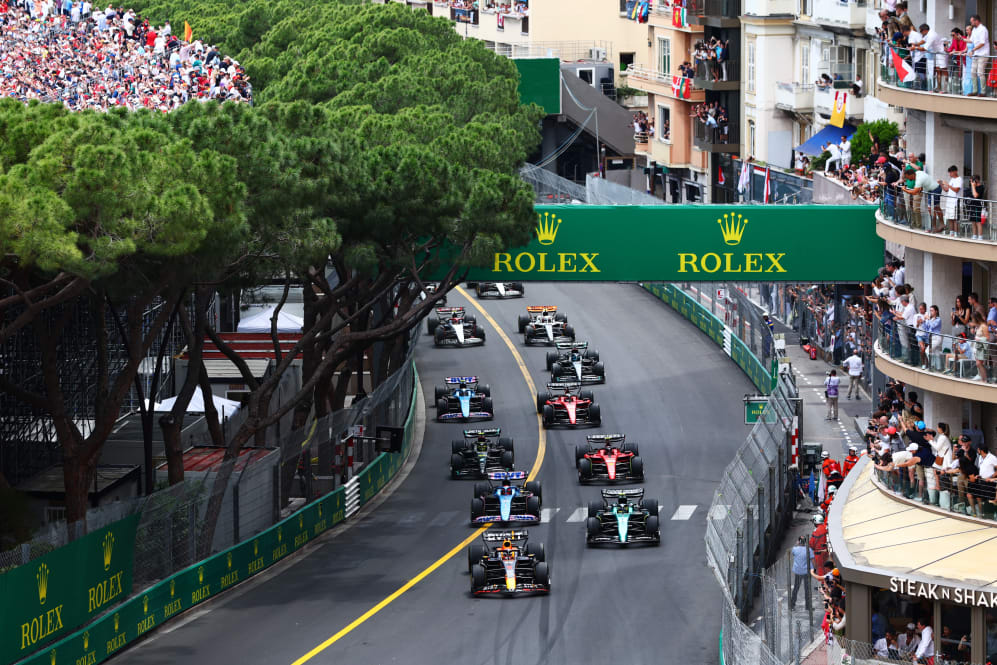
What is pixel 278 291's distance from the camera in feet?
224

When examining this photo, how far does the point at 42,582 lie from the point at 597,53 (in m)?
84.2

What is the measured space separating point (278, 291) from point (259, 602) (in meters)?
32.9

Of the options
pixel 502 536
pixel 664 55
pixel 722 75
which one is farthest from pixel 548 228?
pixel 664 55

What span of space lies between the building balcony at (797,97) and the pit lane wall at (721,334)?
8.69 m

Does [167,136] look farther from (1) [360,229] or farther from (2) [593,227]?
(2) [593,227]

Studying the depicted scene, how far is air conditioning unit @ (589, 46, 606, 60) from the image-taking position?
109375mm

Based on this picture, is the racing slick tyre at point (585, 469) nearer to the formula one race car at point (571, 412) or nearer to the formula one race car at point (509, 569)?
the formula one race car at point (571, 412)

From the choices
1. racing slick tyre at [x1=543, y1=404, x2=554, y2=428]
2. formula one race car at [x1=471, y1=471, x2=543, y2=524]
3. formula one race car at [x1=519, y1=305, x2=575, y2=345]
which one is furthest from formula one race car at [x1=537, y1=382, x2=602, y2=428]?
formula one race car at [x1=519, y1=305, x2=575, y2=345]

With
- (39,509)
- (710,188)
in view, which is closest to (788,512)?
(39,509)

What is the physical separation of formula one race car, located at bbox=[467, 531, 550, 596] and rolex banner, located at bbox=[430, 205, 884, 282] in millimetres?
9145

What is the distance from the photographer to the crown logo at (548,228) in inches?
1773

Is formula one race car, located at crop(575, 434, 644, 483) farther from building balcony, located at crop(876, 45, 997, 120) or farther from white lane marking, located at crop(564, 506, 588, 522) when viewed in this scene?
building balcony, located at crop(876, 45, 997, 120)

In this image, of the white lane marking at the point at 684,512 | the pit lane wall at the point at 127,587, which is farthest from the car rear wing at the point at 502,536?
the white lane marking at the point at 684,512

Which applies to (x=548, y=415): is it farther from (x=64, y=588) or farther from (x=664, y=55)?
(x=664, y=55)
